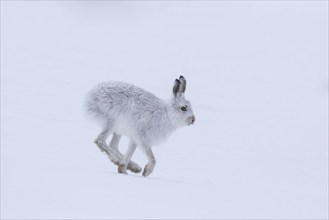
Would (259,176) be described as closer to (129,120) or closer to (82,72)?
(129,120)

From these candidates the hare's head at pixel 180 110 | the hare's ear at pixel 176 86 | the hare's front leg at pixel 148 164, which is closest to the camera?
the hare's front leg at pixel 148 164

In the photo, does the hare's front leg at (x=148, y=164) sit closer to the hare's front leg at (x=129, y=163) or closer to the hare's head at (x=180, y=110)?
the hare's front leg at (x=129, y=163)

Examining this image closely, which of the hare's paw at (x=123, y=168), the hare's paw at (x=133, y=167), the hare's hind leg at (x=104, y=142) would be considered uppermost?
the hare's hind leg at (x=104, y=142)

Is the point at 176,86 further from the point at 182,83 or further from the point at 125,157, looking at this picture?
the point at 125,157

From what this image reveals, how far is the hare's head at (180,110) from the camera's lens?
927cm

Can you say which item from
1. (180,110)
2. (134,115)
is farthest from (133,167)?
(180,110)

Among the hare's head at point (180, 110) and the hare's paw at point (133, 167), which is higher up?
the hare's head at point (180, 110)

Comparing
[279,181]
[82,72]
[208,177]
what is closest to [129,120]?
[208,177]

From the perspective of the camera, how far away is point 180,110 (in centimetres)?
930

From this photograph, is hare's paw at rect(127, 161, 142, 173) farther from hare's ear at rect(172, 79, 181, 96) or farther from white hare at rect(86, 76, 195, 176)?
hare's ear at rect(172, 79, 181, 96)

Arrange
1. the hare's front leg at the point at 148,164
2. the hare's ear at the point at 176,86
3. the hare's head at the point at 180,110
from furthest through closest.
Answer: the hare's head at the point at 180,110 → the hare's ear at the point at 176,86 → the hare's front leg at the point at 148,164

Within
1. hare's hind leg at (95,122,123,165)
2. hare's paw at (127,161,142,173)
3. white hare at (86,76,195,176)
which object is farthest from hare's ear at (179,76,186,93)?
hare's paw at (127,161,142,173)

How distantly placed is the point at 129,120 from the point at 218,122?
8276mm

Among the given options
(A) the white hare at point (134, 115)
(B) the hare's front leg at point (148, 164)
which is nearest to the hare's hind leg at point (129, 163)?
(A) the white hare at point (134, 115)
